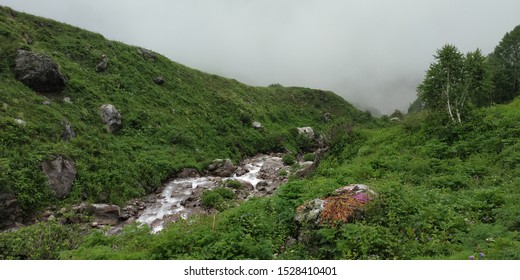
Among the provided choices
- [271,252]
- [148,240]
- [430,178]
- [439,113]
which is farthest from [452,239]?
[439,113]

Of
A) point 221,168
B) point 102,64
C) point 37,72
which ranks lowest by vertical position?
point 221,168

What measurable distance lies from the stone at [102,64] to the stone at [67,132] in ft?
57.0

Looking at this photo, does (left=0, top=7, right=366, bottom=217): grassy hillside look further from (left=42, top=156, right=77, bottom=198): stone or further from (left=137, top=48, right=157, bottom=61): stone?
(left=137, top=48, right=157, bottom=61): stone

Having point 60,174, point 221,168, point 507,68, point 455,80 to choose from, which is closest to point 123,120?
point 221,168

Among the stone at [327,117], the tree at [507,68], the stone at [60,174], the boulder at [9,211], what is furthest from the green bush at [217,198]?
the stone at [327,117]

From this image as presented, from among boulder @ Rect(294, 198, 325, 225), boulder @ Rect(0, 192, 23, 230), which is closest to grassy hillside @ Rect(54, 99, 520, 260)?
boulder @ Rect(294, 198, 325, 225)

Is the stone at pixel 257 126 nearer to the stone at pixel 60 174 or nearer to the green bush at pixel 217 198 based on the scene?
the green bush at pixel 217 198

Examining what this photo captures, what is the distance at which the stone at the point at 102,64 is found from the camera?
130ft

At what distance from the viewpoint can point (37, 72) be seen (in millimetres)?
28188

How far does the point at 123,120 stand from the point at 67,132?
Result: 873 cm

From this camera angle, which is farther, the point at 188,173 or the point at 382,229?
the point at 188,173

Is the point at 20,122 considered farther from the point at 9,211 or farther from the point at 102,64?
the point at 102,64

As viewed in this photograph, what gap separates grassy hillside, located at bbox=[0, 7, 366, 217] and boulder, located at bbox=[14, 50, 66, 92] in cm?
85
